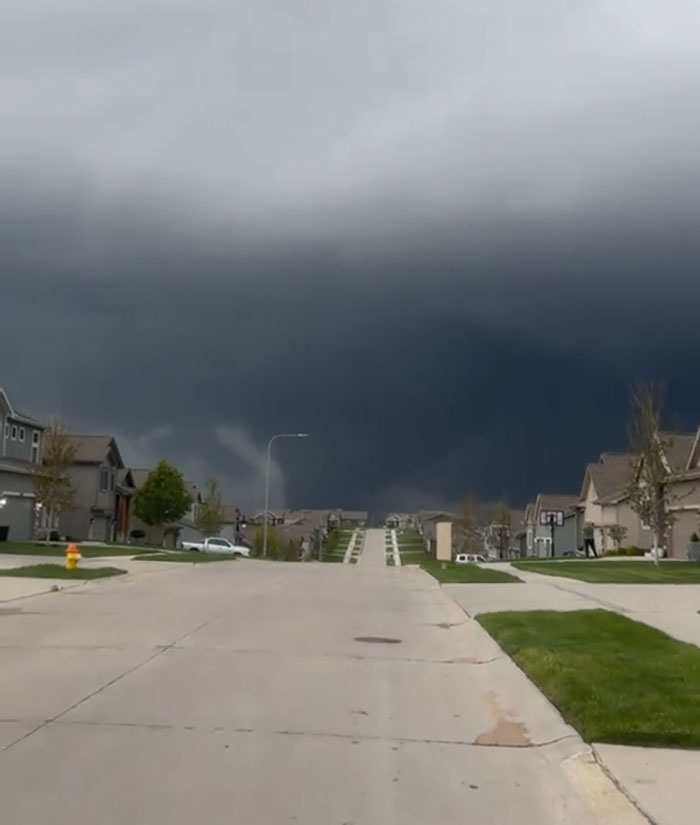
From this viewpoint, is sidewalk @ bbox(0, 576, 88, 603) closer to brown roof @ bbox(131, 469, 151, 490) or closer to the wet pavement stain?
the wet pavement stain

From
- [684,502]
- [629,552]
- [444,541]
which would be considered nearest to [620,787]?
[444,541]

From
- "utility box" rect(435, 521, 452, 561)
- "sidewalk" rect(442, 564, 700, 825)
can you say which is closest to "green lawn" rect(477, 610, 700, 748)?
"sidewalk" rect(442, 564, 700, 825)

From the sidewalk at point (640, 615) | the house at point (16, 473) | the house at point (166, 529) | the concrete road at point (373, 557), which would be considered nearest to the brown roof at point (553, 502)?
the concrete road at point (373, 557)

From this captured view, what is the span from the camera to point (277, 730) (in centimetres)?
893

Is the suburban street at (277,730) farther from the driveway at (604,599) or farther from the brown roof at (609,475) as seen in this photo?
the brown roof at (609,475)

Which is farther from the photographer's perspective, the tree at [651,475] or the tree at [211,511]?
the tree at [211,511]

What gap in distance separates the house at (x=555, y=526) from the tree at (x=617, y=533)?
27.9 meters

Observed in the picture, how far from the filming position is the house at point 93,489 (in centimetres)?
7238

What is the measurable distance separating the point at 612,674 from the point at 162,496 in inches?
2612

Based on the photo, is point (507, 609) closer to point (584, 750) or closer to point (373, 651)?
point (373, 651)

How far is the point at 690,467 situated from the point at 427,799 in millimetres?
47848

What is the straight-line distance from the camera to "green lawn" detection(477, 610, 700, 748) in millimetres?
8812

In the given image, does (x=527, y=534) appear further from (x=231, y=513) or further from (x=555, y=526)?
(x=231, y=513)

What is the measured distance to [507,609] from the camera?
20547mm
